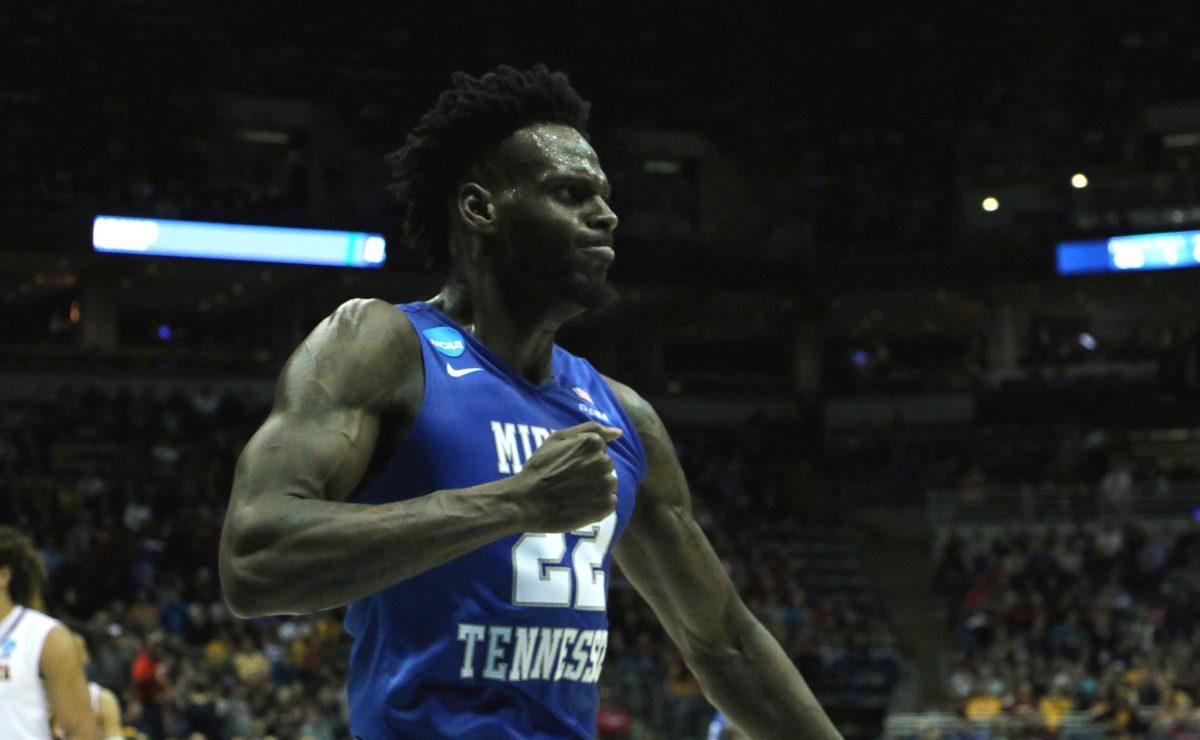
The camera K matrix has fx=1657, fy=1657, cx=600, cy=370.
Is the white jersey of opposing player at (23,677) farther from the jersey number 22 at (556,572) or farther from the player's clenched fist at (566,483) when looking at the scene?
the player's clenched fist at (566,483)

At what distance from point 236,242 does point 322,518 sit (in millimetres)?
22529

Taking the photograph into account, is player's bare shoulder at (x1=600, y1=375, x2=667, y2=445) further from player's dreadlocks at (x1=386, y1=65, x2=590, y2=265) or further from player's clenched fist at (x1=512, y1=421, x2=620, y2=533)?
player's clenched fist at (x1=512, y1=421, x2=620, y2=533)

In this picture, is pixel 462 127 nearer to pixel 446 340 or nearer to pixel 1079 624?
pixel 446 340

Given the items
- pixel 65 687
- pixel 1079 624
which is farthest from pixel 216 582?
pixel 65 687

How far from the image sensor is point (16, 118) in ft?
83.0

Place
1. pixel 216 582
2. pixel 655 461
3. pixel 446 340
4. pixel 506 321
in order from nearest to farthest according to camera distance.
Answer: pixel 446 340 → pixel 506 321 → pixel 655 461 → pixel 216 582

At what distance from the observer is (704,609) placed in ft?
12.2

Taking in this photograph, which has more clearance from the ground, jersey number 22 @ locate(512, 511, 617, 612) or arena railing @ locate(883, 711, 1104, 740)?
jersey number 22 @ locate(512, 511, 617, 612)

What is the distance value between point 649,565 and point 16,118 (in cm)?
2378

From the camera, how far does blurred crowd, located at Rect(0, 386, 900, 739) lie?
46.4 ft

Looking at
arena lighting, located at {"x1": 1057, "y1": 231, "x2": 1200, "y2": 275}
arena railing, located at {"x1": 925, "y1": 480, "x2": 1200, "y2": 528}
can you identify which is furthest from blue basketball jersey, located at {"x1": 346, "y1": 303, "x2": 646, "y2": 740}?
arena lighting, located at {"x1": 1057, "y1": 231, "x2": 1200, "y2": 275}

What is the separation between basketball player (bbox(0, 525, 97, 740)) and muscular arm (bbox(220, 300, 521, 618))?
3033mm

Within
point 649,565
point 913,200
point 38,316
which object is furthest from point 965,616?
point 649,565

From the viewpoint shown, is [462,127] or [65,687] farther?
[65,687]
